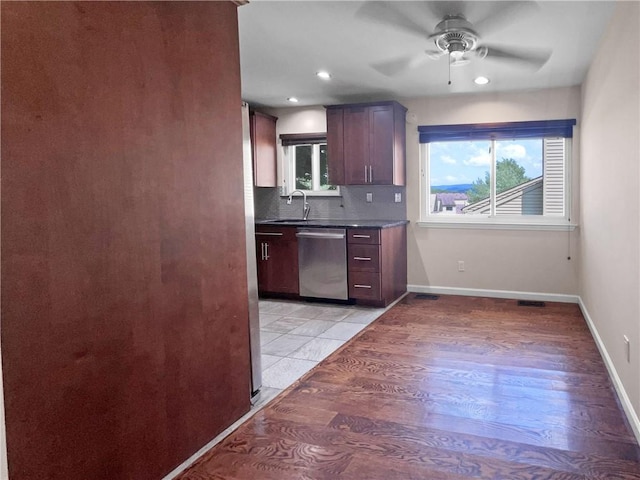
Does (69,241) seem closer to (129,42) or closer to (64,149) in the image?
(64,149)

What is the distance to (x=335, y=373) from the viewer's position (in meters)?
3.13

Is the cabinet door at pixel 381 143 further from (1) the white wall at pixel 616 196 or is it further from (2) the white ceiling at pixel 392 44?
(1) the white wall at pixel 616 196

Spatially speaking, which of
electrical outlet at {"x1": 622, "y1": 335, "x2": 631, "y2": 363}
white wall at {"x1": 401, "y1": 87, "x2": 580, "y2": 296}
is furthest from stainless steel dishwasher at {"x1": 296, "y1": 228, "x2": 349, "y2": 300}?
electrical outlet at {"x1": 622, "y1": 335, "x2": 631, "y2": 363}

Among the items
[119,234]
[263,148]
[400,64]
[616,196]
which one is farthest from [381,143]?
[119,234]

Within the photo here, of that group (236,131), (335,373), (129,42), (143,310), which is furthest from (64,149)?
(335,373)

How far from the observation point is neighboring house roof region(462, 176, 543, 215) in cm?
521

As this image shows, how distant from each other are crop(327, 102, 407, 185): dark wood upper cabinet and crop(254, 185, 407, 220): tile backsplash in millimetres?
308

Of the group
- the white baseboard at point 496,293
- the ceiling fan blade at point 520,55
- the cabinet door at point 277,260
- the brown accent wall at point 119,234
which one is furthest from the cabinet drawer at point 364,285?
the brown accent wall at point 119,234

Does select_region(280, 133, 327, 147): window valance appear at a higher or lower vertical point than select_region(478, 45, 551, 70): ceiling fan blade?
lower

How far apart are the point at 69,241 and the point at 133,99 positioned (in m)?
0.60

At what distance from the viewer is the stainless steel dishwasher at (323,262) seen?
16.3 feet

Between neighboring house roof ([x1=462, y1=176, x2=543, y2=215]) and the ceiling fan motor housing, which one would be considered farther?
neighboring house roof ([x1=462, y1=176, x2=543, y2=215])

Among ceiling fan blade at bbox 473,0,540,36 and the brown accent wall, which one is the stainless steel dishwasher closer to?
ceiling fan blade at bbox 473,0,540,36

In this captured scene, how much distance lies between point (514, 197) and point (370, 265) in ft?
5.99
